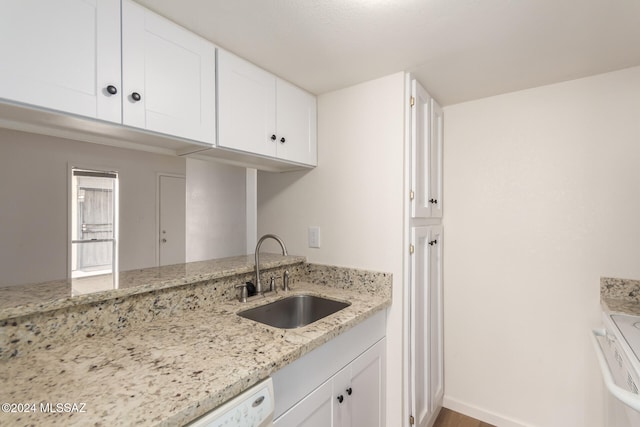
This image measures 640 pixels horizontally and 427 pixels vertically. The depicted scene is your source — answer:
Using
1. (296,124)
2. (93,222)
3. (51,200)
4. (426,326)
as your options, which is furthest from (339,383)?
(51,200)

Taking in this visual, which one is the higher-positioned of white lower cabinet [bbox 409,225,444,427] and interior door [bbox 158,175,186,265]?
interior door [bbox 158,175,186,265]

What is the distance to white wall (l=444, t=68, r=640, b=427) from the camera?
5.06ft

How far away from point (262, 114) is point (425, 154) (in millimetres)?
974

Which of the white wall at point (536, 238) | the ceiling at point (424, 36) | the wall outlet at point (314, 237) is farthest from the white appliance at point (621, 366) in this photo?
the wall outlet at point (314, 237)

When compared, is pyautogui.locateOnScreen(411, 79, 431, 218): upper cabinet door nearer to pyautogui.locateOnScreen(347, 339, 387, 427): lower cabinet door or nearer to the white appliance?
pyautogui.locateOnScreen(347, 339, 387, 427): lower cabinet door

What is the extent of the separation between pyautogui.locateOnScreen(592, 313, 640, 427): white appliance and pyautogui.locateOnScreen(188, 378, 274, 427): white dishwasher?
1008 mm

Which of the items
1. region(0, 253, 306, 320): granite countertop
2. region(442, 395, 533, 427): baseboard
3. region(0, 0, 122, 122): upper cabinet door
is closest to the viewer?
region(0, 0, 122, 122): upper cabinet door

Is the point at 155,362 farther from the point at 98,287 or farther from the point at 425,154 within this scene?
the point at 425,154

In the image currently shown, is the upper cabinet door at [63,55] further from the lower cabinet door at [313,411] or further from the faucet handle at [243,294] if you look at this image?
the lower cabinet door at [313,411]

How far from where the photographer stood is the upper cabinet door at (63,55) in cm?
78

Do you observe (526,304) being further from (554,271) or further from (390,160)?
(390,160)

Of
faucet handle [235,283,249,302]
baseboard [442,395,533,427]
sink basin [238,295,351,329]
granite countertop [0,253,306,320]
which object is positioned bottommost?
baseboard [442,395,533,427]

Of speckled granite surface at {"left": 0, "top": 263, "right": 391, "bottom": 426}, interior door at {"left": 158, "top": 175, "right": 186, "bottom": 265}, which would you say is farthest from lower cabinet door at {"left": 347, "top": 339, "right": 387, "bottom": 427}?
interior door at {"left": 158, "top": 175, "right": 186, "bottom": 265}

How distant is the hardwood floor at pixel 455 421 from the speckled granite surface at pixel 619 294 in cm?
107
